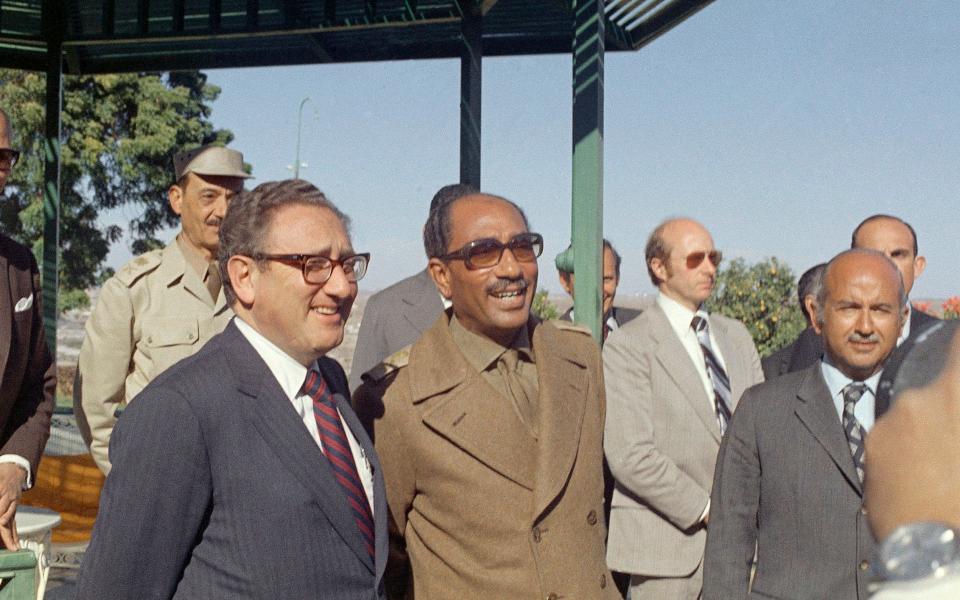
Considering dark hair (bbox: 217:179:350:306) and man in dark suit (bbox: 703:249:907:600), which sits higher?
dark hair (bbox: 217:179:350:306)

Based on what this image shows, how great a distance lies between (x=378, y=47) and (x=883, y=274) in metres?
6.64

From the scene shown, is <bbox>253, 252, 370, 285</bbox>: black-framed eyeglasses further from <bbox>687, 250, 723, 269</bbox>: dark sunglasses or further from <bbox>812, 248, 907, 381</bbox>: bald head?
<bbox>687, 250, 723, 269</bbox>: dark sunglasses

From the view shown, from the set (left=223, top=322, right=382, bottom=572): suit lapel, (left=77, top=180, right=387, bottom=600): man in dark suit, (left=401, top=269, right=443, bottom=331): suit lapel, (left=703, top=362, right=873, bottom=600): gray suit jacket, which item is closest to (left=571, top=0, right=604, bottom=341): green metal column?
(left=401, top=269, right=443, bottom=331): suit lapel

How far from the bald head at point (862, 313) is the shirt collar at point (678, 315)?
3.60ft

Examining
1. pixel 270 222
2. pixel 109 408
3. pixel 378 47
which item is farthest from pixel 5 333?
pixel 378 47

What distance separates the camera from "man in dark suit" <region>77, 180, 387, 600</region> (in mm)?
2016

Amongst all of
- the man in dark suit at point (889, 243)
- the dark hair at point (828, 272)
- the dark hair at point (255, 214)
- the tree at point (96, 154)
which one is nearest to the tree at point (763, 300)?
the man in dark suit at point (889, 243)

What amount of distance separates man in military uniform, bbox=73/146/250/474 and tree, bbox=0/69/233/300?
90.2ft

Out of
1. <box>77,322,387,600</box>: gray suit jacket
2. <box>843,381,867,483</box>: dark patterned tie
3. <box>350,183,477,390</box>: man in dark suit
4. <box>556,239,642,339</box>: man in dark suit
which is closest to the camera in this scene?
<box>77,322,387,600</box>: gray suit jacket

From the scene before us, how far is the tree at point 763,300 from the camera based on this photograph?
1512cm

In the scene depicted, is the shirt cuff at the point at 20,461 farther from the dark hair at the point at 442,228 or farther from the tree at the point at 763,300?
the tree at the point at 763,300

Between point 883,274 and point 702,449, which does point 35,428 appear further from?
point 883,274

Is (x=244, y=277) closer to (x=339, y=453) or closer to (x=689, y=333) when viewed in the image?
(x=339, y=453)

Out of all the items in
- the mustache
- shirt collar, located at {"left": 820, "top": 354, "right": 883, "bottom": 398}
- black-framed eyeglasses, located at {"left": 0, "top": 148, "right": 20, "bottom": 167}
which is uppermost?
Answer: black-framed eyeglasses, located at {"left": 0, "top": 148, "right": 20, "bottom": 167}
